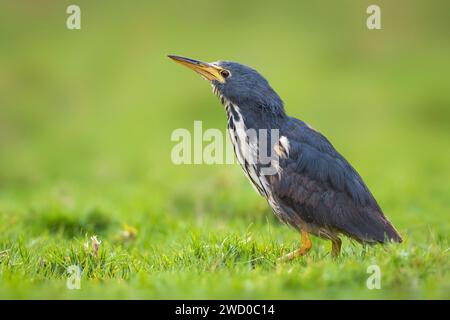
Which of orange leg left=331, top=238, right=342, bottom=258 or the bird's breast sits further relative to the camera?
the bird's breast

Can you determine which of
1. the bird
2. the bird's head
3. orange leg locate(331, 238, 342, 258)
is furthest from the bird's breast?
orange leg locate(331, 238, 342, 258)

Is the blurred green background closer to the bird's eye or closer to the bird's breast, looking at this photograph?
the bird's breast

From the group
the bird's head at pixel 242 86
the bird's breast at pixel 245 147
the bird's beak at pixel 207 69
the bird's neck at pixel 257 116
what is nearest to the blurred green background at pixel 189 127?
the bird's breast at pixel 245 147

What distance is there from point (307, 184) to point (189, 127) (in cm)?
1097

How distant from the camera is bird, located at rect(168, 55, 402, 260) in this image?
700 centimetres

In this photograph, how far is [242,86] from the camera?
7.55 metres

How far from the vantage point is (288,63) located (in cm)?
2200

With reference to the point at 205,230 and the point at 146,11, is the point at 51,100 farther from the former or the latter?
the point at 205,230

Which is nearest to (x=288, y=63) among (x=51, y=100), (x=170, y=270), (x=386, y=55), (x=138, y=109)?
(x=386, y=55)

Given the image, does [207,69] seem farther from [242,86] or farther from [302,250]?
[302,250]

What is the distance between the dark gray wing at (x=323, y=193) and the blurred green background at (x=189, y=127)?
0.29 metres

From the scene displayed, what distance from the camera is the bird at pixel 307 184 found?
700 centimetres

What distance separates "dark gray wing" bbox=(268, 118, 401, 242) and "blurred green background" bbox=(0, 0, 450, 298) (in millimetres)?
294

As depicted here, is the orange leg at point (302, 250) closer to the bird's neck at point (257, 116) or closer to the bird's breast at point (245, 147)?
the bird's breast at point (245, 147)
